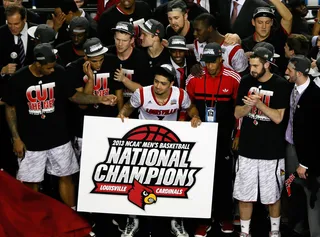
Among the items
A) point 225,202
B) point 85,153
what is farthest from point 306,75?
point 85,153

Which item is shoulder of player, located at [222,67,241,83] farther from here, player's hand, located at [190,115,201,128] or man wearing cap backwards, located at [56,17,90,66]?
man wearing cap backwards, located at [56,17,90,66]

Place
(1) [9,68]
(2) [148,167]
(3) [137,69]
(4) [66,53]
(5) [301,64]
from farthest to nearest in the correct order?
(4) [66,53] < (1) [9,68] < (3) [137,69] < (2) [148,167] < (5) [301,64]

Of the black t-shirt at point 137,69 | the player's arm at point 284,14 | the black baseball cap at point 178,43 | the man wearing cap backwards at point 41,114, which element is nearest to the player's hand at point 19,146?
the man wearing cap backwards at point 41,114

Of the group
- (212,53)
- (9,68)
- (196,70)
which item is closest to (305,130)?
(212,53)

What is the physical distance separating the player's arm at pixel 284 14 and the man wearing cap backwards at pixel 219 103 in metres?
1.28

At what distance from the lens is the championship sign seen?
807 cm

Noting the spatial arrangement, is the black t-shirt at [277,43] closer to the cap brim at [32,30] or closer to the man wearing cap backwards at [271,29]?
the man wearing cap backwards at [271,29]

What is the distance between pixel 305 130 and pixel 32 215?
2.75m

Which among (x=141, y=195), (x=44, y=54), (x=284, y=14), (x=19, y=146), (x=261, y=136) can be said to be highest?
(x=284, y=14)

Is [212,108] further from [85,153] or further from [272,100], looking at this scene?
[85,153]

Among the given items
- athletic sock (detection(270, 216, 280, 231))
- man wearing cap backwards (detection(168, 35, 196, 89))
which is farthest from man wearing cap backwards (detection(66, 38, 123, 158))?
athletic sock (detection(270, 216, 280, 231))

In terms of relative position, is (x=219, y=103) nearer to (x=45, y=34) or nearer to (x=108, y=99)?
(x=108, y=99)

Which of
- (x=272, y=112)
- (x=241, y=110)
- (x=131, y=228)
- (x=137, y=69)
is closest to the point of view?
(x=272, y=112)

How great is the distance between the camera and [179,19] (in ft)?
29.9
